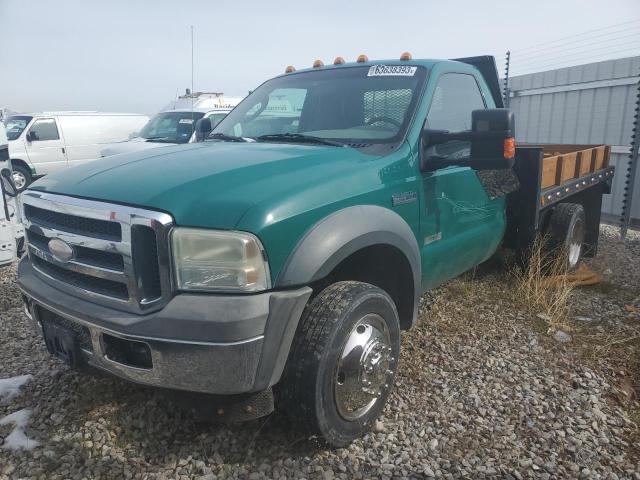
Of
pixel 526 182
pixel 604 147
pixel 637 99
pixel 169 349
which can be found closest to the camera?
pixel 169 349

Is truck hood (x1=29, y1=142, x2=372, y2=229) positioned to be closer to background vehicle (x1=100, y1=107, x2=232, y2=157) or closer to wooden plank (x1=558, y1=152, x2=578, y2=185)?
wooden plank (x1=558, y1=152, x2=578, y2=185)

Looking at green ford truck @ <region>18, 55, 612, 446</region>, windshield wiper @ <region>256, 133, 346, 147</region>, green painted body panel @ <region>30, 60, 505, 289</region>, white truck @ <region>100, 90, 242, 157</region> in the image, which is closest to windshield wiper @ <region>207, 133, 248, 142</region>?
green ford truck @ <region>18, 55, 612, 446</region>

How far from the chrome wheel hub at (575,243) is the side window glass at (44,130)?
42.2 ft

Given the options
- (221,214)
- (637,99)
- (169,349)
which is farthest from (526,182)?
(637,99)

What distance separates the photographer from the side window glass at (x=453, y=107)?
3199mm

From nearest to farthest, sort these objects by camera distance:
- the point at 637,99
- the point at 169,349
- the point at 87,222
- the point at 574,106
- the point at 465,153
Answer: the point at 169,349 < the point at 87,222 < the point at 465,153 < the point at 637,99 < the point at 574,106

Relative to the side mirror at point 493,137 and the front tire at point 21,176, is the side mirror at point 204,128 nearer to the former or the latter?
the side mirror at point 493,137

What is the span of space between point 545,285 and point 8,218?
4918mm

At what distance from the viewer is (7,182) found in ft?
15.9

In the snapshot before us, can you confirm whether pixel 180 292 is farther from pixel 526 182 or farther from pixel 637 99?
pixel 637 99

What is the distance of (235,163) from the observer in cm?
249

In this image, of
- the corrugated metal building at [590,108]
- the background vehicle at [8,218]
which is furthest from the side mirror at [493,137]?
the corrugated metal building at [590,108]

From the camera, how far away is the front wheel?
2.26 m

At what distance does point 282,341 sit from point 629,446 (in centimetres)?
185
